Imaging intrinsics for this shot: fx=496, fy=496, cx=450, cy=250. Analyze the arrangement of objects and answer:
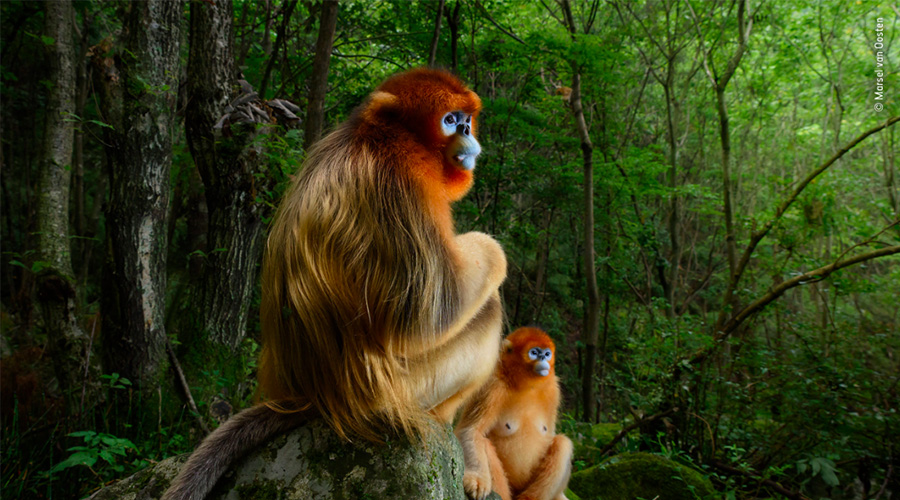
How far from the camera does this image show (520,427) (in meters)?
3.71

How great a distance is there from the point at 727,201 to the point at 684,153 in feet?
24.9

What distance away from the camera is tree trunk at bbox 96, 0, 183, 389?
3.89m

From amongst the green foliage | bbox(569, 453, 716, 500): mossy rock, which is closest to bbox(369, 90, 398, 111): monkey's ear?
the green foliage

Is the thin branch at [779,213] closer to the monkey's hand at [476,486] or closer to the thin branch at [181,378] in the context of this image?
the monkey's hand at [476,486]

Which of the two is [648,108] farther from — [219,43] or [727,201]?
[219,43]

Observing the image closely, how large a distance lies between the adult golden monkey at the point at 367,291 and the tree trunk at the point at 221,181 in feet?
7.67

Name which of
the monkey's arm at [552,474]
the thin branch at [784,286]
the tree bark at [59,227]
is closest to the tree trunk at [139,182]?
the tree bark at [59,227]

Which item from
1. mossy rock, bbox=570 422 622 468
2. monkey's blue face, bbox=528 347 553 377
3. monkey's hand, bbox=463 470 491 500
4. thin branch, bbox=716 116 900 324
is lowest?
mossy rock, bbox=570 422 622 468

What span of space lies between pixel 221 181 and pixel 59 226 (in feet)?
5.66

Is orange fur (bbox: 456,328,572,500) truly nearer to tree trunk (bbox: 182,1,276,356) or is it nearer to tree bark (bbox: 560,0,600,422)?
tree trunk (bbox: 182,1,276,356)

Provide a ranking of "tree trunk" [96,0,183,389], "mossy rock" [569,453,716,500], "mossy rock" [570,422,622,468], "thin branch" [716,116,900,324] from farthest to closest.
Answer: "mossy rock" [570,422,622,468] < "thin branch" [716,116,900,324] < "mossy rock" [569,453,716,500] < "tree trunk" [96,0,183,389]

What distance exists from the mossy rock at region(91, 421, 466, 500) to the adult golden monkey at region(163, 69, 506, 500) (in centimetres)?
7

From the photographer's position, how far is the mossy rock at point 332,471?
1.88 meters

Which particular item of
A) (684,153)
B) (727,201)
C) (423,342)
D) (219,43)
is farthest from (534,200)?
(423,342)
